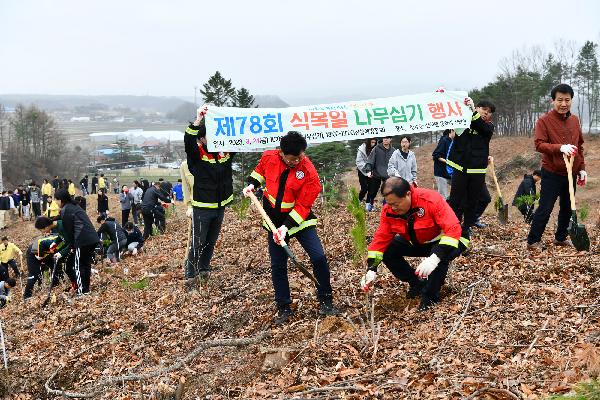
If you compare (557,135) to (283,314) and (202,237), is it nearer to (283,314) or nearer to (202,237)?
(283,314)

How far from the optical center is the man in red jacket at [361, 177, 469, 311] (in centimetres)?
477

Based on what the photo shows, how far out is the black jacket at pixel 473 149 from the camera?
6.94 metres

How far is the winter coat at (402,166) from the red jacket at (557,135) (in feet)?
10.3

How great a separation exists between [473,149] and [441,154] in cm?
173

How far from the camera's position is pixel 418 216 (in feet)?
16.3

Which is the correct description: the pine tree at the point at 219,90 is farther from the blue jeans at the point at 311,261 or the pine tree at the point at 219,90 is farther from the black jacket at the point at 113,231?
the blue jeans at the point at 311,261

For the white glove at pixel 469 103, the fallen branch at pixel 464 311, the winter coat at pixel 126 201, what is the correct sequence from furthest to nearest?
the winter coat at pixel 126 201, the white glove at pixel 469 103, the fallen branch at pixel 464 311

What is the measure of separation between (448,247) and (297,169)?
160 centimetres

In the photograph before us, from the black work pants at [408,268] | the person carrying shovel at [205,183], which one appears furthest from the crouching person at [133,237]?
the black work pants at [408,268]

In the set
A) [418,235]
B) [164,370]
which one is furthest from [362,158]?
[164,370]

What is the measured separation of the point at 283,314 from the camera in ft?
18.7

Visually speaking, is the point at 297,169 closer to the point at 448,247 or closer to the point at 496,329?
the point at 448,247

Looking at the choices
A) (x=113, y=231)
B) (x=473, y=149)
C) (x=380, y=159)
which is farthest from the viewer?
(x=113, y=231)

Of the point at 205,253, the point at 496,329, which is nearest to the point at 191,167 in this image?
the point at 205,253
